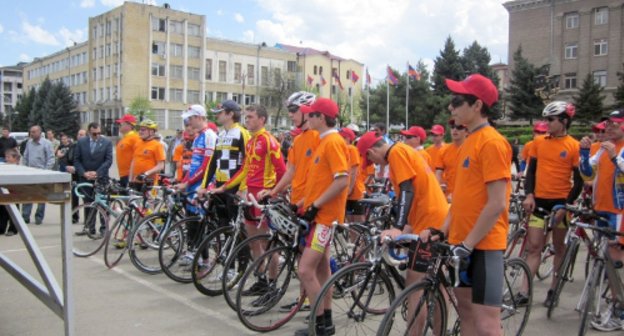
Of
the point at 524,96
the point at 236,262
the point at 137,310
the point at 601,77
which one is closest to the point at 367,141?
the point at 236,262

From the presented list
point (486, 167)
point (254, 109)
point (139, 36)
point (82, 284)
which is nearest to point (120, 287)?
point (82, 284)

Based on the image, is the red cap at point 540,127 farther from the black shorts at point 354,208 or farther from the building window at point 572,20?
the building window at point 572,20

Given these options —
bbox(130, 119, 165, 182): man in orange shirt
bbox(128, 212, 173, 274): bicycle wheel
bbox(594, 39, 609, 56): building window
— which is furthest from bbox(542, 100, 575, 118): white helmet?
bbox(594, 39, 609, 56): building window

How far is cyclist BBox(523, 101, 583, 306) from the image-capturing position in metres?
5.79

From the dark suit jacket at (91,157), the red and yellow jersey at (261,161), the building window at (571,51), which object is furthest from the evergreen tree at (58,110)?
the red and yellow jersey at (261,161)

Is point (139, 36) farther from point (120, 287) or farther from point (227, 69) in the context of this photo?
point (120, 287)

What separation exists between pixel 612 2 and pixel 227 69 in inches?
1986

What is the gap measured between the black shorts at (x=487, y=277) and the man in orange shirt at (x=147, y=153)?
6805 mm

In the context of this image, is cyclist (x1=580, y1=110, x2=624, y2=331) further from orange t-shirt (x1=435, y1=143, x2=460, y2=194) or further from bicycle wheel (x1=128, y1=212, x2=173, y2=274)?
bicycle wheel (x1=128, y1=212, x2=173, y2=274)

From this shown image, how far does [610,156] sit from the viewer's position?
17.2 ft

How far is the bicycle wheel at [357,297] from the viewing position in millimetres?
4238

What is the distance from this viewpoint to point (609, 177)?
18.2 ft

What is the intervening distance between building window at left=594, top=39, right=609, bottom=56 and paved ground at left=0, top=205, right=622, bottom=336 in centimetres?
5487

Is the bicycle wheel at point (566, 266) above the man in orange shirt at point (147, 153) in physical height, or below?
below
